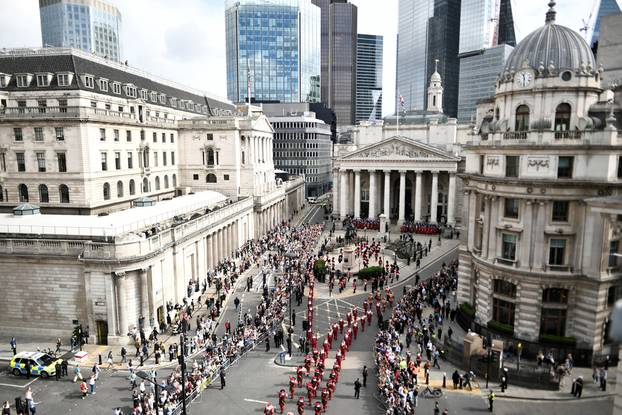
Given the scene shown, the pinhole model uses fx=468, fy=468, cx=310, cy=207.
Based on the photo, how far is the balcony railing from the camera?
30.6 meters

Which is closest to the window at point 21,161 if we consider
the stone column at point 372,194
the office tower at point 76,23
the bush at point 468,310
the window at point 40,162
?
the window at point 40,162

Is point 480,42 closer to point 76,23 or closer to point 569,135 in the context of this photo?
point 76,23

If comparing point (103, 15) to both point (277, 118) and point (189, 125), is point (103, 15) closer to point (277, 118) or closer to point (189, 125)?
point (277, 118)

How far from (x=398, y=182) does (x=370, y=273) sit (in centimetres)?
4719

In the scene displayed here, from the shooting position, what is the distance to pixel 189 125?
7044cm

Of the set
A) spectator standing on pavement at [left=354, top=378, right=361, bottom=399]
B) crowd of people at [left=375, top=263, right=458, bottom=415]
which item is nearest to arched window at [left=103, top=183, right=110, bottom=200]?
crowd of people at [left=375, top=263, right=458, bottom=415]

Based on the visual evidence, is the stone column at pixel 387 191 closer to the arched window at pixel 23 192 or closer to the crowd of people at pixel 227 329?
the crowd of people at pixel 227 329

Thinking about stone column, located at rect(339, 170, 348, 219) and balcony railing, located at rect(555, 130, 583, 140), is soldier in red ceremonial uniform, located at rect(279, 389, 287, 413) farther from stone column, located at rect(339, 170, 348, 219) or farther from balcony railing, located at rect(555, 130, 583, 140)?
stone column, located at rect(339, 170, 348, 219)

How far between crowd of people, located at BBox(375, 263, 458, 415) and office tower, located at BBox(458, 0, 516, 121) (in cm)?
15139

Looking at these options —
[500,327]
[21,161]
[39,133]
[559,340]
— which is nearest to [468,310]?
[500,327]

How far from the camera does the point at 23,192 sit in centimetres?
5222

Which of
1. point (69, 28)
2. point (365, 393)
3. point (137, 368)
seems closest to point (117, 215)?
point (137, 368)

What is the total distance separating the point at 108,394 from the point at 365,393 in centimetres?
1464

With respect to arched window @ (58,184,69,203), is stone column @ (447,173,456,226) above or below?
below
